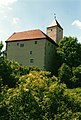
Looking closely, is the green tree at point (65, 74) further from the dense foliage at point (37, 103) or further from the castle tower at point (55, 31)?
the dense foliage at point (37, 103)

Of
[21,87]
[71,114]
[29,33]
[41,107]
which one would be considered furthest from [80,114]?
[29,33]

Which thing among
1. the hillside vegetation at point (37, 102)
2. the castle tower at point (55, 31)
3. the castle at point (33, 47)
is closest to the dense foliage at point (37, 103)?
the hillside vegetation at point (37, 102)

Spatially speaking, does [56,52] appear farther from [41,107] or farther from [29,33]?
[41,107]

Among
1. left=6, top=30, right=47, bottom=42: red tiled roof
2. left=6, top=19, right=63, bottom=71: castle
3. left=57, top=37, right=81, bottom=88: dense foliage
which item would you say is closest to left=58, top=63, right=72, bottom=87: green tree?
left=57, top=37, right=81, bottom=88: dense foliage

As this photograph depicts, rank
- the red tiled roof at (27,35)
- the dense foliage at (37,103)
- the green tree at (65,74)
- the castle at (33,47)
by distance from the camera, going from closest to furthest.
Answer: the dense foliage at (37,103), the green tree at (65,74), the castle at (33,47), the red tiled roof at (27,35)

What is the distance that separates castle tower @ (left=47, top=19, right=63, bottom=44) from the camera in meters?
70.8

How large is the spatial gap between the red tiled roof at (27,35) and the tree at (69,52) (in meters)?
4.70

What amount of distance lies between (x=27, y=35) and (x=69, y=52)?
999 cm

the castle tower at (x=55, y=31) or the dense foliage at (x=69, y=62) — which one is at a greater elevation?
the castle tower at (x=55, y=31)

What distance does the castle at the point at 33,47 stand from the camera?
63781 mm

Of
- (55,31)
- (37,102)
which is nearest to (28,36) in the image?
(55,31)

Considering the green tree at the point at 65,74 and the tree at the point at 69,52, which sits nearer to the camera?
the green tree at the point at 65,74

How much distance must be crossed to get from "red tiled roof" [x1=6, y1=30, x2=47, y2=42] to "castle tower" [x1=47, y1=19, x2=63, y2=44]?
15.0 ft

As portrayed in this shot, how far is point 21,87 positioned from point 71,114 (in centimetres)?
463
